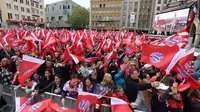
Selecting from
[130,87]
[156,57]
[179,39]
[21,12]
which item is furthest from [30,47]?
[21,12]

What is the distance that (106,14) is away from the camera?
69.4 metres

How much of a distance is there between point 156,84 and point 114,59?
3413mm

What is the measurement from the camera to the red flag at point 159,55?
132 inches

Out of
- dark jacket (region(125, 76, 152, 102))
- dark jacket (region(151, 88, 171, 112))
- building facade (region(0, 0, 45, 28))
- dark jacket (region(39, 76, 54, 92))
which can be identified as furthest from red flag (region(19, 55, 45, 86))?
building facade (region(0, 0, 45, 28))

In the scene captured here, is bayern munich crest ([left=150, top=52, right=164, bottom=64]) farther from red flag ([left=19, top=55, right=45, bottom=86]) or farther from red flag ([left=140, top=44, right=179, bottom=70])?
red flag ([left=19, top=55, right=45, bottom=86])

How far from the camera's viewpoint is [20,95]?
160 inches

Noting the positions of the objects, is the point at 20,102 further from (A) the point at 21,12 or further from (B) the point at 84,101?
(A) the point at 21,12

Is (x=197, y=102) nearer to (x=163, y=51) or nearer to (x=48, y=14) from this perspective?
(x=163, y=51)

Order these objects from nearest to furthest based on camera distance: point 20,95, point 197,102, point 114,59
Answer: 1. point 197,102
2. point 20,95
3. point 114,59

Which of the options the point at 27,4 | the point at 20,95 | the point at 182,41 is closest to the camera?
the point at 20,95

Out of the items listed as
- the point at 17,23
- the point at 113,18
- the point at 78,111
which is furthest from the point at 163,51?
the point at 113,18

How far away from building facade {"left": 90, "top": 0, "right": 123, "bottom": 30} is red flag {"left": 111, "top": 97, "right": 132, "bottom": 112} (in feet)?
212

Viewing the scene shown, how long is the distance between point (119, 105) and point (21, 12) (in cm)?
5537

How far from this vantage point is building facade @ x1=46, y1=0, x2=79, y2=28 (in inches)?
2753
